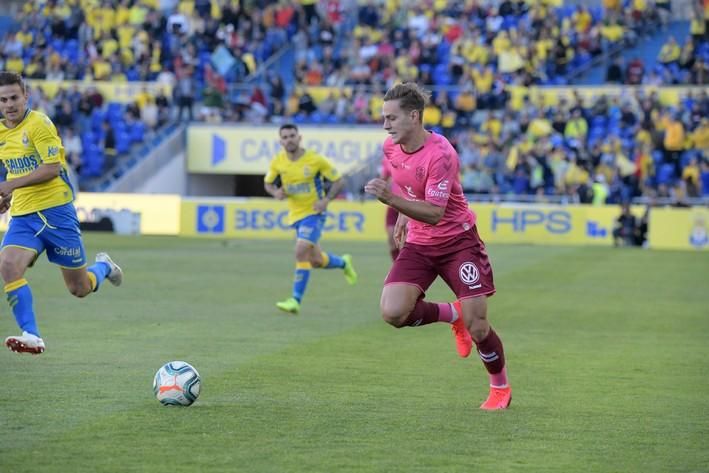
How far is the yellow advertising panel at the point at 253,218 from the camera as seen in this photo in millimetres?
34125

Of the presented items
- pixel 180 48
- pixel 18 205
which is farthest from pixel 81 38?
pixel 18 205

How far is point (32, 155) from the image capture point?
1002 centimetres

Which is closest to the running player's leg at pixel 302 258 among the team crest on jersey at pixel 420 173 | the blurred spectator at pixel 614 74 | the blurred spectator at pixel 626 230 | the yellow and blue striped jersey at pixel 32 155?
the yellow and blue striped jersey at pixel 32 155

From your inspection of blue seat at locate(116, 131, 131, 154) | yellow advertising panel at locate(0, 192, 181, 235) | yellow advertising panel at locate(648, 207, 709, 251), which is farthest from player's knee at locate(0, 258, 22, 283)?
blue seat at locate(116, 131, 131, 154)

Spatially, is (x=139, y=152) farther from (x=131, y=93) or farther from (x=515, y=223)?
(x=515, y=223)

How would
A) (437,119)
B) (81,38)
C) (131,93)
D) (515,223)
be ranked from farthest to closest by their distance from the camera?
(81,38), (131,93), (437,119), (515,223)

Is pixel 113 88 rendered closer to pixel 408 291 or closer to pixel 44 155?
pixel 44 155

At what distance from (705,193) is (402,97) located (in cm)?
2709

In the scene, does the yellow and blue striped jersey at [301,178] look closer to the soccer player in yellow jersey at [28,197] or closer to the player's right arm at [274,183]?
the player's right arm at [274,183]

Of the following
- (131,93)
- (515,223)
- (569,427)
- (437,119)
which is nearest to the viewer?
(569,427)

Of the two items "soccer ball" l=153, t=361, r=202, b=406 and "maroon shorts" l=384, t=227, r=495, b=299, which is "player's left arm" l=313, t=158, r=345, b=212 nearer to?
"maroon shorts" l=384, t=227, r=495, b=299

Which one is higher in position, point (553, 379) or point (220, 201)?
point (553, 379)

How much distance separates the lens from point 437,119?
1474 inches

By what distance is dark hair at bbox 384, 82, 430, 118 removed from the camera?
8320mm
